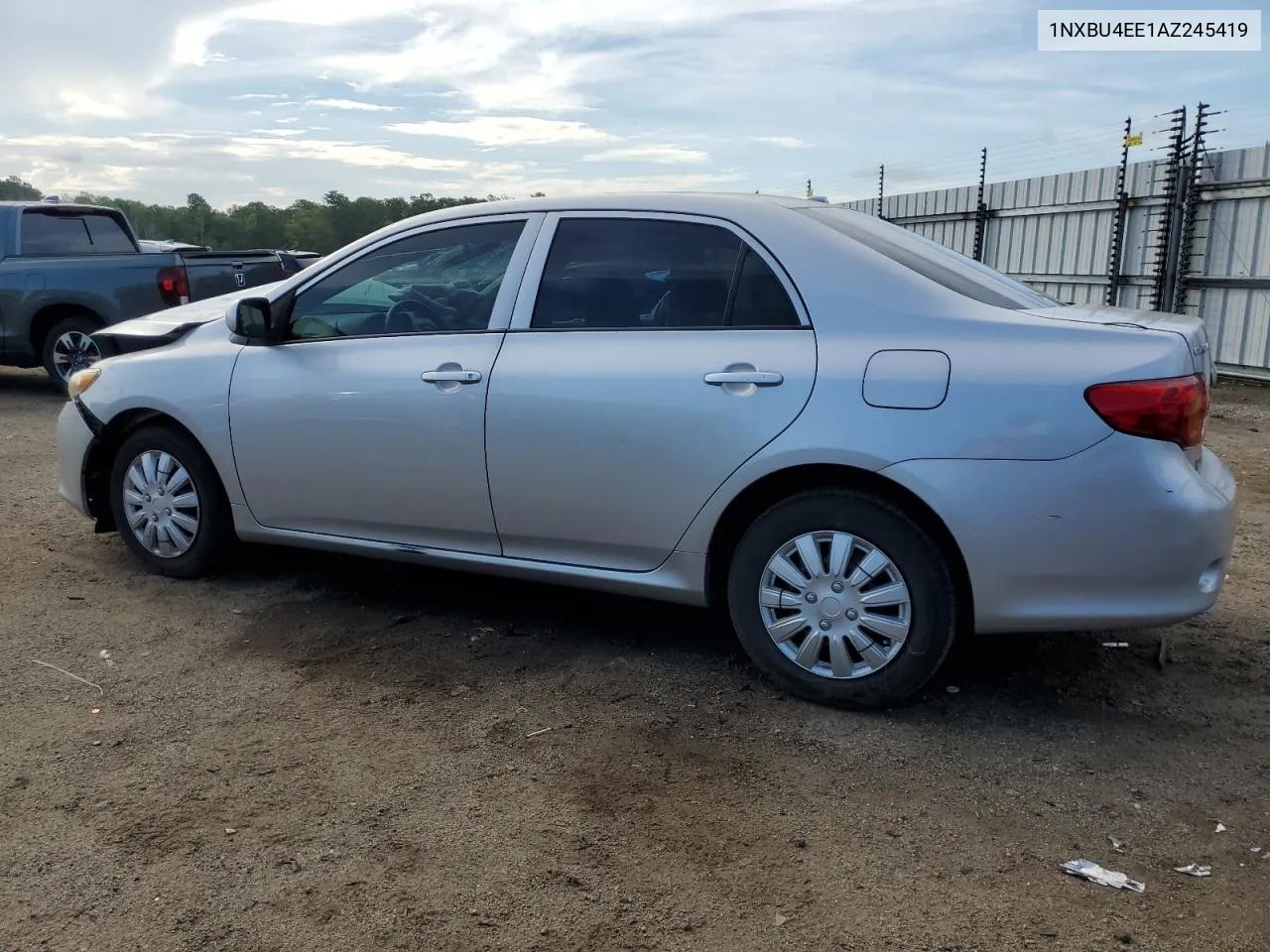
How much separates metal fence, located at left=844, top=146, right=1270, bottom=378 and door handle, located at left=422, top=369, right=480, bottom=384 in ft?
33.4

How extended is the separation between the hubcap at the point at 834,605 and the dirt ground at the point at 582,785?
20 centimetres

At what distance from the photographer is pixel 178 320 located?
5312 mm

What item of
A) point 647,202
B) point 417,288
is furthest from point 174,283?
point 647,202

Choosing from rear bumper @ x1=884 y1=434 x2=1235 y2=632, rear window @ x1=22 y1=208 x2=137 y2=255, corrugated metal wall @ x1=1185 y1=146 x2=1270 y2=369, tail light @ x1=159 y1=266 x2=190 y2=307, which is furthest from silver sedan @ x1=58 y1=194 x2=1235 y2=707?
corrugated metal wall @ x1=1185 y1=146 x2=1270 y2=369

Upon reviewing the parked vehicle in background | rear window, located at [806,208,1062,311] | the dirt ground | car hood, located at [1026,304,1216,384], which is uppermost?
the parked vehicle in background

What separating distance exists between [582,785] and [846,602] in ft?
3.31

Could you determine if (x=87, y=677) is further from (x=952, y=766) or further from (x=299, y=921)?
(x=952, y=766)

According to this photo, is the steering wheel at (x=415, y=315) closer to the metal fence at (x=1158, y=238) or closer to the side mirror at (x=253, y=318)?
the side mirror at (x=253, y=318)

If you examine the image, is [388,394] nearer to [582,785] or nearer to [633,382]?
[633,382]

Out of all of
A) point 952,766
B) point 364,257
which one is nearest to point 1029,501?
point 952,766

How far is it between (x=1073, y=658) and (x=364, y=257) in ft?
10.2

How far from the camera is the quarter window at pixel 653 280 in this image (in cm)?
367

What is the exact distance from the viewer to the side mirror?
14.6ft

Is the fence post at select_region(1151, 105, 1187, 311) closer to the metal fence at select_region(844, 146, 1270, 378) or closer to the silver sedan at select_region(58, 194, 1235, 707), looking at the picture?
the metal fence at select_region(844, 146, 1270, 378)
